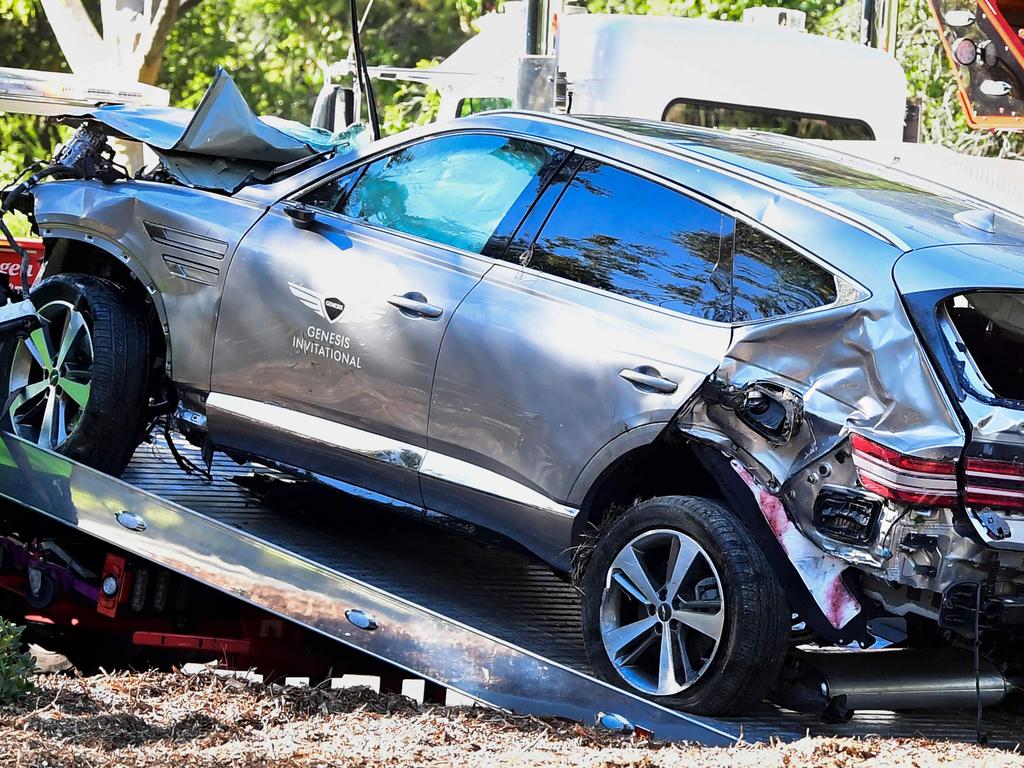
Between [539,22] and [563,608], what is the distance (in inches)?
188

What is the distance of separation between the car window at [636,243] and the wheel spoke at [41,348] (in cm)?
200

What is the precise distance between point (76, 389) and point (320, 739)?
2.17 meters

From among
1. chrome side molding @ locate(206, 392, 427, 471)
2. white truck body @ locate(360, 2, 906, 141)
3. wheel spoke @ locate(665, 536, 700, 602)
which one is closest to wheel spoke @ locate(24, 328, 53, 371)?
chrome side molding @ locate(206, 392, 427, 471)

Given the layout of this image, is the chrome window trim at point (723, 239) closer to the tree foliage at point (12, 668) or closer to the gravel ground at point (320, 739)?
the gravel ground at point (320, 739)

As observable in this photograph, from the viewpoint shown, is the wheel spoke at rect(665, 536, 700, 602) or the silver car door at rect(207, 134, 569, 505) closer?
the wheel spoke at rect(665, 536, 700, 602)

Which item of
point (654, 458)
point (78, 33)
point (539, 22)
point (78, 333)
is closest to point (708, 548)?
point (654, 458)

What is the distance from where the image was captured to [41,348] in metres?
5.90

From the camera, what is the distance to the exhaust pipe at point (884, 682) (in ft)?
15.0

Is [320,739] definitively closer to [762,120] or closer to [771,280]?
[771,280]

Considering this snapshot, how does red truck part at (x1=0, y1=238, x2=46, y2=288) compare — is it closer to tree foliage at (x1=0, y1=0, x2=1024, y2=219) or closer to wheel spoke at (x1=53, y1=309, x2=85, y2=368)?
wheel spoke at (x1=53, y1=309, x2=85, y2=368)

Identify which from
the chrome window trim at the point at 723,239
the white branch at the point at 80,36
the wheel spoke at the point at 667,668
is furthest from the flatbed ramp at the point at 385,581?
the white branch at the point at 80,36

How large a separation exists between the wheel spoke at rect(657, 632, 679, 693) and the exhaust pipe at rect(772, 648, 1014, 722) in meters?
0.31

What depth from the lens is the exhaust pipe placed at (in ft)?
15.0

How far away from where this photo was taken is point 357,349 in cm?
530
